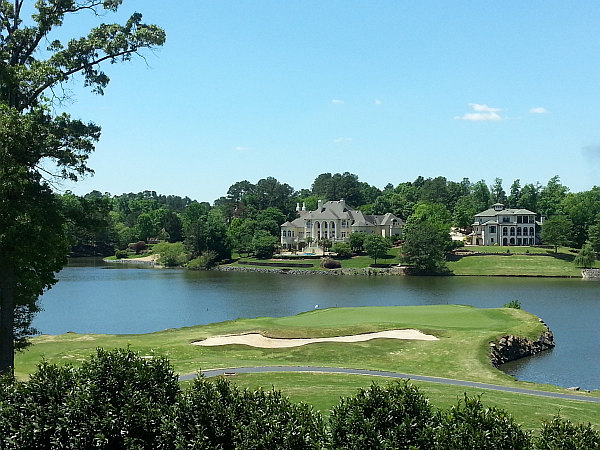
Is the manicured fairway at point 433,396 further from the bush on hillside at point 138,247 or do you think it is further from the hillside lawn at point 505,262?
the bush on hillside at point 138,247

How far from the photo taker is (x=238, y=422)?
40.7ft

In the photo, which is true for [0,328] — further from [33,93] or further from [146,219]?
[146,219]

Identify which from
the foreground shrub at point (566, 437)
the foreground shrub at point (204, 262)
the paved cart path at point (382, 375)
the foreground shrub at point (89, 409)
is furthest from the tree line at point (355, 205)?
the foreground shrub at point (566, 437)

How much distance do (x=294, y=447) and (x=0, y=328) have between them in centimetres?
1345

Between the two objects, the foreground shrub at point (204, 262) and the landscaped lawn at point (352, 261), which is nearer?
the landscaped lawn at point (352, 261)

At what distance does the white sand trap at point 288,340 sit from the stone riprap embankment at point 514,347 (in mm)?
3549

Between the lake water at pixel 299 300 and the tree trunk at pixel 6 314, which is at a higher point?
the tree trunk at pixel 6 314

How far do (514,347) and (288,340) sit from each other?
1346 cm

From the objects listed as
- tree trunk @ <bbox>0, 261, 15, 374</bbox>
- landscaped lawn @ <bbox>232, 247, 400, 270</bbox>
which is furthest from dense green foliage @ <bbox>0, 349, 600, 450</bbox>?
landscaped lawn @ <bbox>232, 247, 400, 270</bbox>

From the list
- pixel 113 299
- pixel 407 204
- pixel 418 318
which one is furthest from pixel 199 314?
pixel 407 204

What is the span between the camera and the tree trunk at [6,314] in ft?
66.8

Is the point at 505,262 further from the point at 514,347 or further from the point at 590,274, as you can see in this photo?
the point at 514,347

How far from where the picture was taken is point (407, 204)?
155000 mm

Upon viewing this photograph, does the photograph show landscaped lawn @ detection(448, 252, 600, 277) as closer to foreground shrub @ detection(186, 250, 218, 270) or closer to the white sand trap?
foreground shrub @ detection(186, 250, 218, 270)
